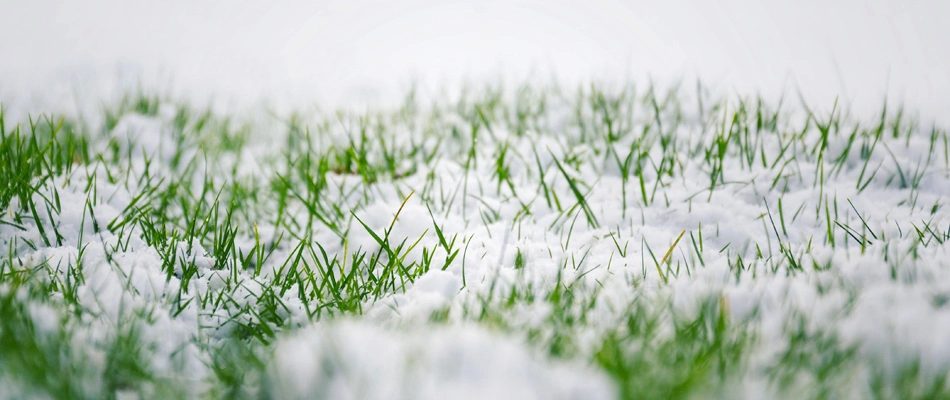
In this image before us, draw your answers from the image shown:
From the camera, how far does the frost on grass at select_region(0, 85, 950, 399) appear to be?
31.6 inches

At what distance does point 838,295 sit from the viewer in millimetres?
998

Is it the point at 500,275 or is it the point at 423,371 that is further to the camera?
the point at 500,275

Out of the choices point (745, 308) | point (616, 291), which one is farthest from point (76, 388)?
point (745, 308)

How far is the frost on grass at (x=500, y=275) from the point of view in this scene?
2.64 feet

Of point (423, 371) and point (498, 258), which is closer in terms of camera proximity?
point (423, 371)

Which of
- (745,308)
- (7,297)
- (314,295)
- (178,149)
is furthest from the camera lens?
(178,149)

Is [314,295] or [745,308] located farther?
[314,295]

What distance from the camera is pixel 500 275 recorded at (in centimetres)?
130

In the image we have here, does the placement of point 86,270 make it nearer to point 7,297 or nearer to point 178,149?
point 7,297

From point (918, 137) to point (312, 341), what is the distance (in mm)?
2299

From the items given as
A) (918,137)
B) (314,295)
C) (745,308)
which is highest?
(918,137)

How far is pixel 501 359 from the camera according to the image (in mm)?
782

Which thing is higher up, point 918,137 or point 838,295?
point 918,137

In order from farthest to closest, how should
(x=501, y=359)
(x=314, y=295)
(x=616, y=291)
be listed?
(x=314, y=295), (x=616, y=291), (x=501, y=359)
